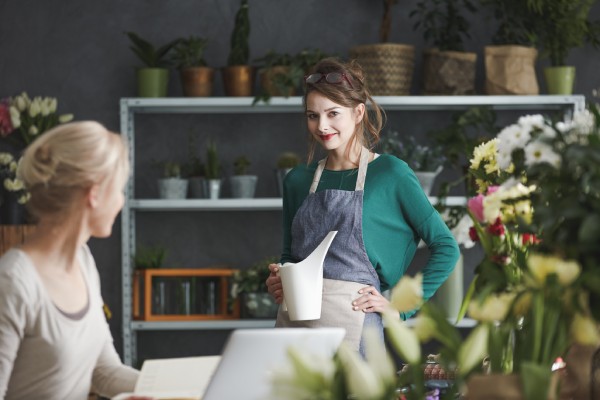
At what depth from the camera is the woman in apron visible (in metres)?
2.36

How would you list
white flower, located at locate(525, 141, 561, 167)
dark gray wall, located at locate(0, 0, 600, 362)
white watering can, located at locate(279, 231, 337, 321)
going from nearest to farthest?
white flower, located at locate(525, 141, 561, 167), white watering can, located at locate(279, 231, 337, 321), dark gray wall, located at locate(0, 0, 600, 362)

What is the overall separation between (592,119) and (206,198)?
2.92m

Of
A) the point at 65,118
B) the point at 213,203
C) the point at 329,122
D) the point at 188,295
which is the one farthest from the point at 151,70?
the point at 329,122

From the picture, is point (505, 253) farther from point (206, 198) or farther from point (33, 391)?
point (206, 198)

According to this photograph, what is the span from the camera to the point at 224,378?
1321mm

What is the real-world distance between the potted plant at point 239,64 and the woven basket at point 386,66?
0.47 metres

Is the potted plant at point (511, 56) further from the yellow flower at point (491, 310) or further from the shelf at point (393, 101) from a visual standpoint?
the yellow flower at point (491, 310)

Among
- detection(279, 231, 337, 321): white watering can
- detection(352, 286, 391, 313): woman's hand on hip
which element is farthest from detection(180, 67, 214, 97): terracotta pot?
detection(279, 231, 337, 321): white watering can

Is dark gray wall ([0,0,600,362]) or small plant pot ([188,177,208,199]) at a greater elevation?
dark gray wall ([0,0,600,362])

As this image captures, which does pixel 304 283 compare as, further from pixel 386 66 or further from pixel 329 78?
pixel 386 66

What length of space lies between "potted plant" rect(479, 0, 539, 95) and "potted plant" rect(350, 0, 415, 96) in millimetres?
341

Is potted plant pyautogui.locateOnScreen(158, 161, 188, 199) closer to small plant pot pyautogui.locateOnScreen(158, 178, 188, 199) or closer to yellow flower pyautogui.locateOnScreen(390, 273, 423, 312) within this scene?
small plant pot pyautogui.locateOnScreen(158, 178, 188, 199)

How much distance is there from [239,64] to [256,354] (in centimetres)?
293

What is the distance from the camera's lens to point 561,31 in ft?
13.3
